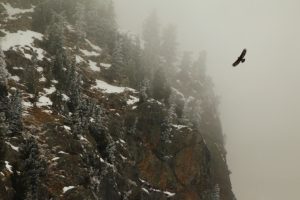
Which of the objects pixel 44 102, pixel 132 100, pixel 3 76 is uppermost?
pixel 132 100

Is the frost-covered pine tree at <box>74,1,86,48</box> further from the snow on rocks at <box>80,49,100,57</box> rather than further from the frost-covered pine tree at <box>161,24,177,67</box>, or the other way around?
the frost-covered pine tree at <box>161,24,177,67</box>

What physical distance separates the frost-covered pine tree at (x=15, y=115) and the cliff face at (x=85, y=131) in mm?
157

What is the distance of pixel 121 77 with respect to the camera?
9938cm

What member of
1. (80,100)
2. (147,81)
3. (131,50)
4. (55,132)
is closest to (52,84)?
(80,100)

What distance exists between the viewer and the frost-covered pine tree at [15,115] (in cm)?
6550

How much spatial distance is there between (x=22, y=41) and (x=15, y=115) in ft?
80.3

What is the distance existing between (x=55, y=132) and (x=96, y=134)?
8.39m

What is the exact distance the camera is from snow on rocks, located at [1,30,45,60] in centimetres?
8362

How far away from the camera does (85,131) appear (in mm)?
74312

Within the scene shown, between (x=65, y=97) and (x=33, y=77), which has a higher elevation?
(x=33, y=77)

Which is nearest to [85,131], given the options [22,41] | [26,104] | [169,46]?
[26,104]

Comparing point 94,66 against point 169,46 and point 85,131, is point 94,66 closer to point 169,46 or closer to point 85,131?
point 85,131

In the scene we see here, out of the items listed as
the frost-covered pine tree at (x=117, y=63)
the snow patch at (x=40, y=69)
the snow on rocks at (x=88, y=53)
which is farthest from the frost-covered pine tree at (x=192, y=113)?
the snow patch at (x=40, y=69)

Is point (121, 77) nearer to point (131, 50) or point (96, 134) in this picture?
point (131, 50)
